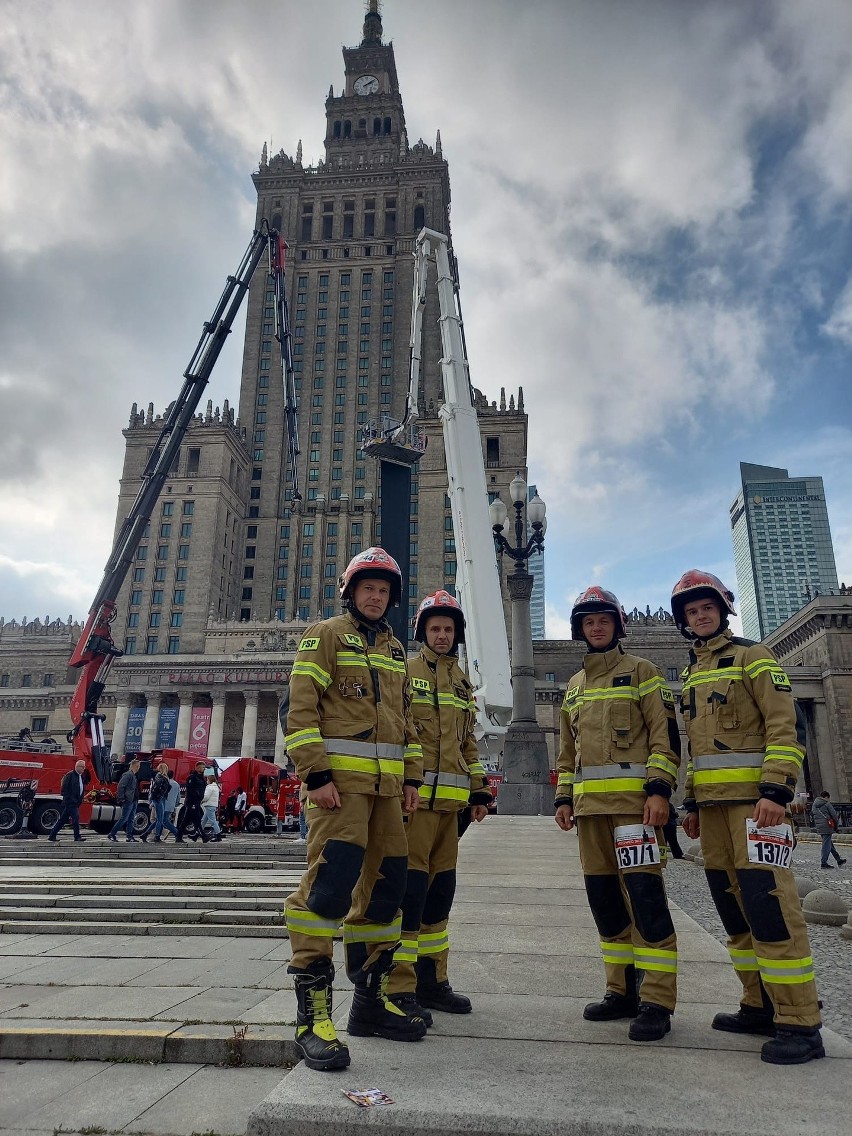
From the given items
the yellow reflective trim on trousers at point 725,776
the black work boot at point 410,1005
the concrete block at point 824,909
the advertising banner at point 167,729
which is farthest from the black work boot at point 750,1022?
the advertising banner at point 167,729

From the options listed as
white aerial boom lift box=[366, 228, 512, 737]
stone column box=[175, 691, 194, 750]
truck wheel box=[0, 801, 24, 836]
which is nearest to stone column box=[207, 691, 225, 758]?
stone column box=[175, 691, 194, 750]

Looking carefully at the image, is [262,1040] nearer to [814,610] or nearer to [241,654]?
[814,610]

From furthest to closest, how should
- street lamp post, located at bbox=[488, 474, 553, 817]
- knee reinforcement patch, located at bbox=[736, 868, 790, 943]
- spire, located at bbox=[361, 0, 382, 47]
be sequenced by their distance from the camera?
spire, located at bbox=[361, 0, 382, 47] → street lamp post, located at bbox=[488, 474, 553, 817] → knee reinforcement patch, located at bbox=[736, 868, 790, 943]

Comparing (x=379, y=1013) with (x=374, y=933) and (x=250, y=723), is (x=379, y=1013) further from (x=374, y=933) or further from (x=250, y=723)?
(x=250, y=723)

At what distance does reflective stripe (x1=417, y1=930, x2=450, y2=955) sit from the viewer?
181 inches

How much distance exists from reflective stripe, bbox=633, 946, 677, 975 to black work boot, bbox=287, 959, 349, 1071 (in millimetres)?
1782

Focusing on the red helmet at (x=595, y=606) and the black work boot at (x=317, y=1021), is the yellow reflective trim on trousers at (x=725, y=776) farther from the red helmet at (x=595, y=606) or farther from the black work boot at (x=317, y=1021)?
the black work boot at (x=317, y=1021)

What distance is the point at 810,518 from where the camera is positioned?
185500 millimetres

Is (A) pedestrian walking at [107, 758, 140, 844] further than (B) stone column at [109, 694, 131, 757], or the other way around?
(B) stone column at [109, 694, 131, 757]

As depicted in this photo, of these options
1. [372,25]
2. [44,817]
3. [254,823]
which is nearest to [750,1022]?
[44,817]

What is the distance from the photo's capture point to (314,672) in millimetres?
4094

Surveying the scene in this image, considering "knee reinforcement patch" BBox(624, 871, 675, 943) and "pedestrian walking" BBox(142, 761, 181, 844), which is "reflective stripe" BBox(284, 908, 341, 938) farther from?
"pedestrian walking" BBox(142, 761, 181, 844)

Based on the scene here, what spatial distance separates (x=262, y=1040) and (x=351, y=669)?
193cm

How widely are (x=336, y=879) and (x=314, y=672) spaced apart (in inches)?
42.8
